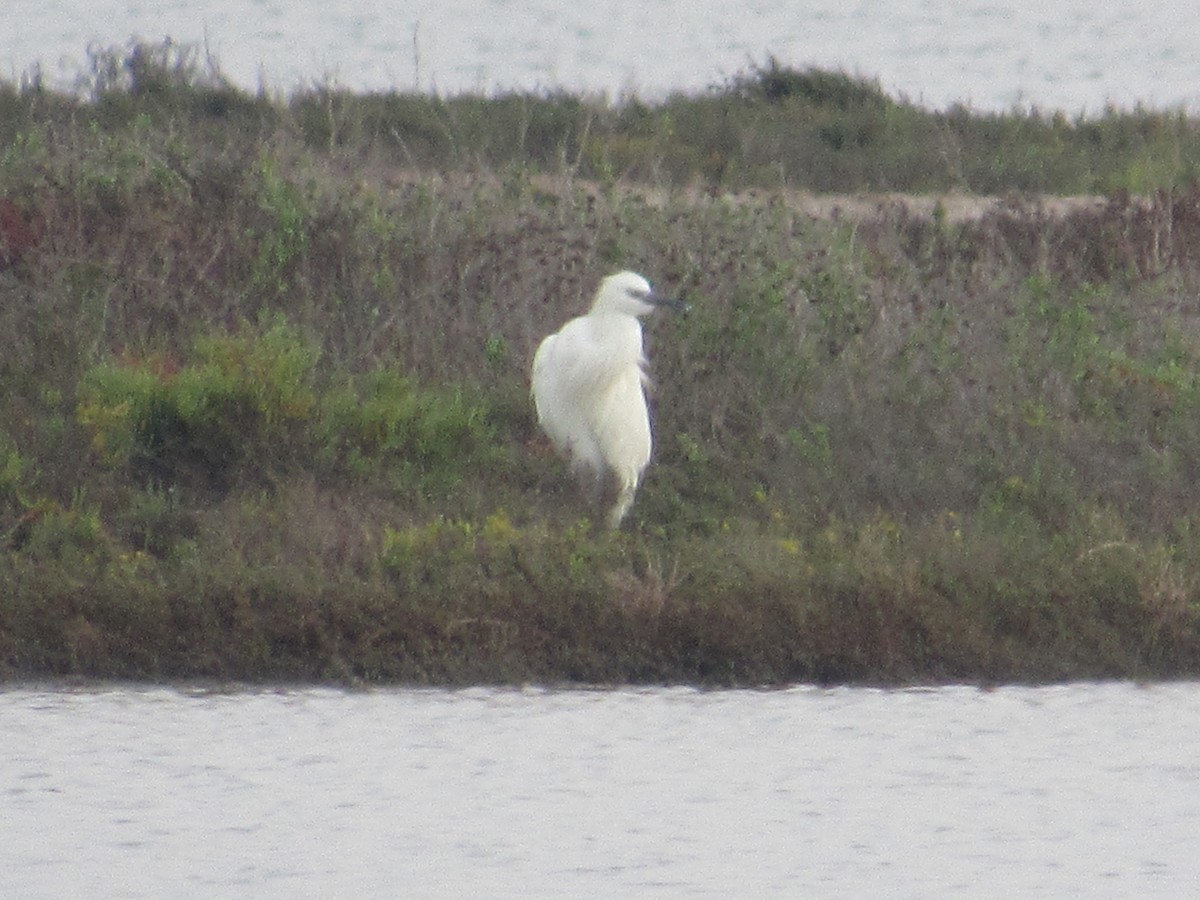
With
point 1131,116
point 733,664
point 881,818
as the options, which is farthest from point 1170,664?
point 1131,116

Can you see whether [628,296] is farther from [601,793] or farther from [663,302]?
[601,793]

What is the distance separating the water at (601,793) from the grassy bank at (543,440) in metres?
0.26

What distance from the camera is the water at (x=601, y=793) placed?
5816mm

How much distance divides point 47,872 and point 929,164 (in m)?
14.6

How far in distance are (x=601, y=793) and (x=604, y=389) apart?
310 cm

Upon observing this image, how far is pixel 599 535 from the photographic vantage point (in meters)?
8.65

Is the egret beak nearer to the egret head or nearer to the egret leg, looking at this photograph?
the egret head

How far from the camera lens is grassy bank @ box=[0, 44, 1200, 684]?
25.8 feet

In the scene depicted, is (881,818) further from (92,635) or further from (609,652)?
(92,635)

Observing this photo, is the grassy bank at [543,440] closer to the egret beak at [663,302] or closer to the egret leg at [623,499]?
the egret leg at [623,499]

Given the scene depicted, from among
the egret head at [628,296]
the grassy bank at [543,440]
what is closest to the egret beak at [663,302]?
the egret head at [628,296]

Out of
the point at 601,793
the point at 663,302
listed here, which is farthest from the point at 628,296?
the point at 601,793

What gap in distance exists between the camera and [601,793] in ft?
21.8

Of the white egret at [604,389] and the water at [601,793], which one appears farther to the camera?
the white egret at [604,389]
